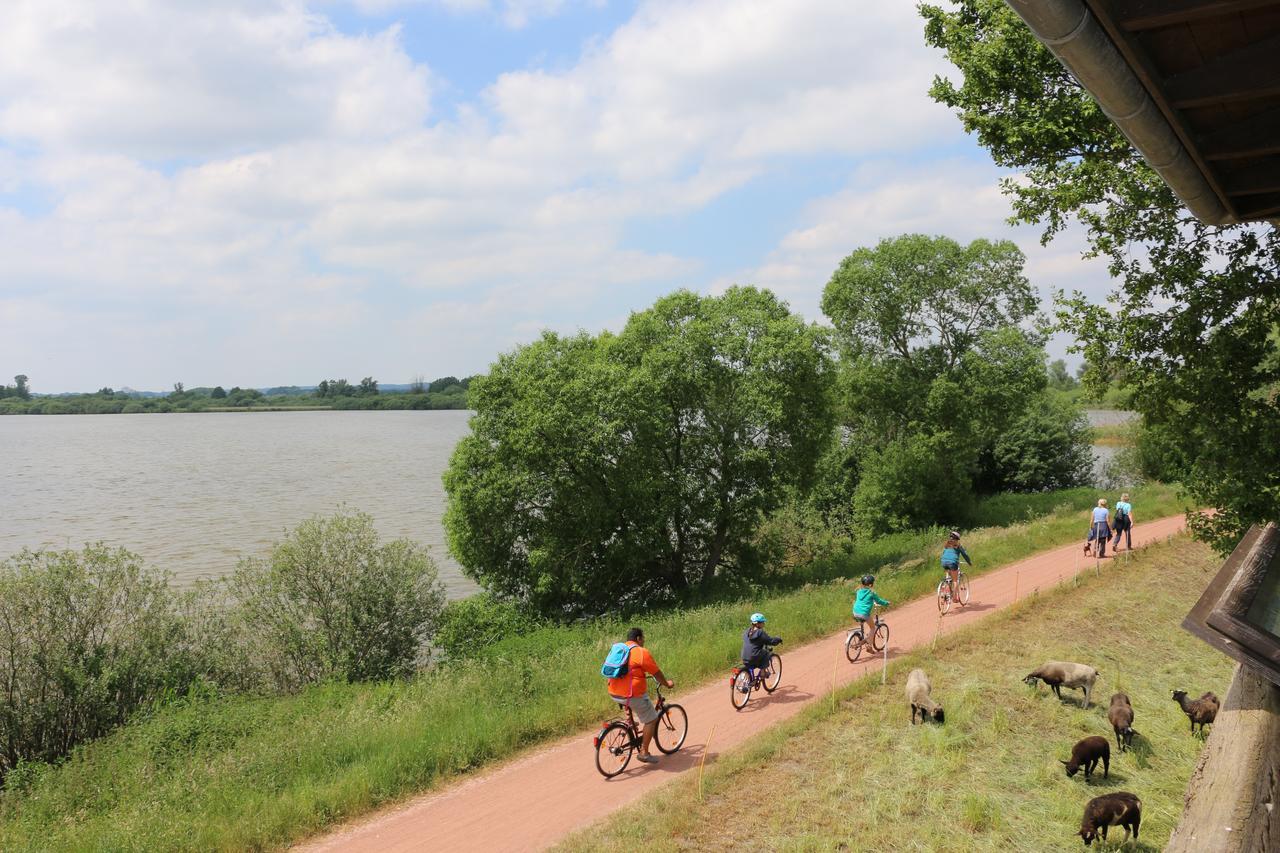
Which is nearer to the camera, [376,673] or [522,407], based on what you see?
[376,673]

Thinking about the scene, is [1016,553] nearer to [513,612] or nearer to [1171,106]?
[513,612]

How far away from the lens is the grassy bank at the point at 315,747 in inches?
414

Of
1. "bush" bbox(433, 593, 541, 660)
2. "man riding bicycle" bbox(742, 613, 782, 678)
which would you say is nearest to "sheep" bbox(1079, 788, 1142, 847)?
"man riding bicycle" bbox(742, 613, 782, 678)

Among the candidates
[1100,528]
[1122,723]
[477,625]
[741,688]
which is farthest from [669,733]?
[1100,528]

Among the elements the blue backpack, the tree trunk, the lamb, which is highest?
the tree trunk

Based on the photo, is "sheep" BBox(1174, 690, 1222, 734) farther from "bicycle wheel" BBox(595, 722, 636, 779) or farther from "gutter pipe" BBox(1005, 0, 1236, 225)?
"gutter pipe" BBox(1005, 0, 1236, 225)

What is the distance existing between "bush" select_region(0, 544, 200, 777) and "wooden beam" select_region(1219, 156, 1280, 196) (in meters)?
23.0

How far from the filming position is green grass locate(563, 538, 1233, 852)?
361 inches

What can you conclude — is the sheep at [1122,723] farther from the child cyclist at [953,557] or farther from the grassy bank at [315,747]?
the grassy bank at [315,747]

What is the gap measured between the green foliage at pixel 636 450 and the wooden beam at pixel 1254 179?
22384 mm

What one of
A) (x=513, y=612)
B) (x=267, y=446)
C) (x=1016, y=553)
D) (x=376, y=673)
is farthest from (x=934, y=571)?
(x=267, y=446)

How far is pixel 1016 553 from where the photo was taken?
27156 millimetres

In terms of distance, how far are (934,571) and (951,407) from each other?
16126 millimetres

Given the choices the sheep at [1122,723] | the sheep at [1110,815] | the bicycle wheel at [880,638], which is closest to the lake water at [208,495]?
the bicycle wheel at [880,638]
